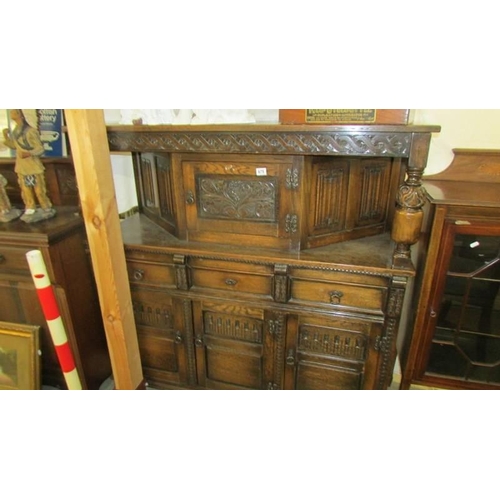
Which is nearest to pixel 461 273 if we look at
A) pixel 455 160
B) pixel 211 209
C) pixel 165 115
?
pixel 455 160

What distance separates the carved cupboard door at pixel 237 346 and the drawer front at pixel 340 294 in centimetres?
16

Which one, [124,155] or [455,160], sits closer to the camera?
[455,160]

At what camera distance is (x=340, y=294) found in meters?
1.34

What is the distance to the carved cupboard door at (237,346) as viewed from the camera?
1.49 m

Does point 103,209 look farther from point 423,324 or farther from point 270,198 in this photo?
point 423,324

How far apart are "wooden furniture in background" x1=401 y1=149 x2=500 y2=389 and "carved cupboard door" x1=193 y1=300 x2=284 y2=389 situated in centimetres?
68

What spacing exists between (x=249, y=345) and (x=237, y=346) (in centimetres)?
6

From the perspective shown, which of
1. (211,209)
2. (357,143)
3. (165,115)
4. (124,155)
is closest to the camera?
(357,143)

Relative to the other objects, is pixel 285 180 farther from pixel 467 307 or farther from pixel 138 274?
pixel 467 307

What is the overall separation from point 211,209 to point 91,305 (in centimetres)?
81

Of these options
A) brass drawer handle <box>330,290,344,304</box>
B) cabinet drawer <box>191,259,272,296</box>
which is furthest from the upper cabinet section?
brass drawer handle <box>330,290,344,304</box>

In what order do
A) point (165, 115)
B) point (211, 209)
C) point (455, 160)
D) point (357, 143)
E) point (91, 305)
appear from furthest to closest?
point (91, 305), point (455, 160), point (211, 209), point (165, 115), point (357, 143)

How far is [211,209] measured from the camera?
1443mm

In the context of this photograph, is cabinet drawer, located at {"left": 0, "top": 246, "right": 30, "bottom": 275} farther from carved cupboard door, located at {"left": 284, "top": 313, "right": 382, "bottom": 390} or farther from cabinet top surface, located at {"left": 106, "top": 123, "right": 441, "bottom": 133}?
carved cupboard door, located at {"left": 284, "top": 313, "right": 382, "bottom": 390}
